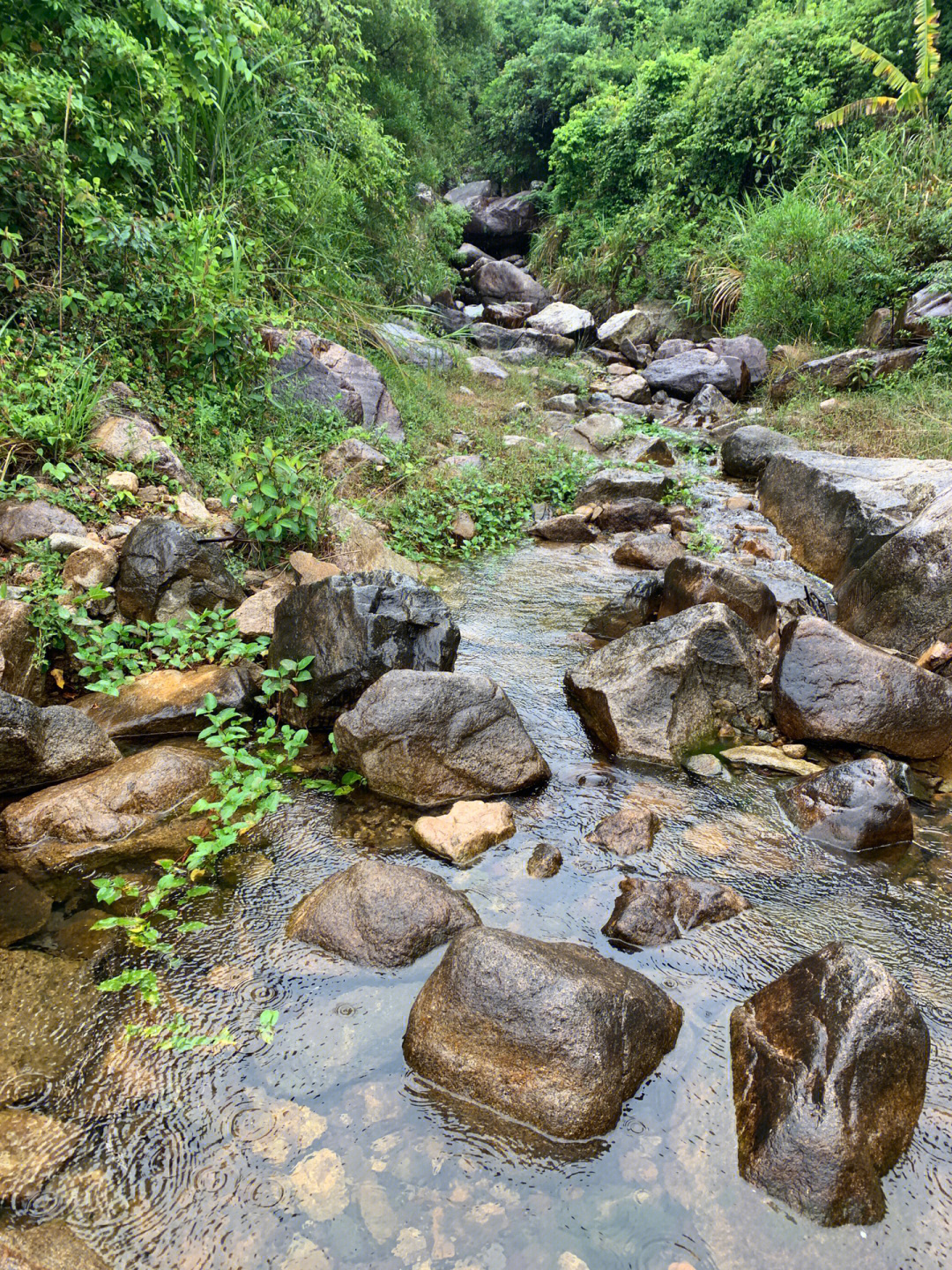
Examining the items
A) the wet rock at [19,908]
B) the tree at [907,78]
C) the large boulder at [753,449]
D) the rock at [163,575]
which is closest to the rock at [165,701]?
the rock at [163,575]

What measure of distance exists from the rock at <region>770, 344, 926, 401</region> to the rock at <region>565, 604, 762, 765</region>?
23.7 feet

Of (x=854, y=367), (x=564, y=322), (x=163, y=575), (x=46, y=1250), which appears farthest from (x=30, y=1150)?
(x=564, y=322)

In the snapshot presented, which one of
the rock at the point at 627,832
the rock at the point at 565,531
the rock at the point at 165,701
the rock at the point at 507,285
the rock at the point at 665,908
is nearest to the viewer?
the rock at the point at 665,908

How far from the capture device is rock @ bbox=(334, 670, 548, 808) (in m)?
3.17

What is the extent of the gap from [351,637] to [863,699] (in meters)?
2.54

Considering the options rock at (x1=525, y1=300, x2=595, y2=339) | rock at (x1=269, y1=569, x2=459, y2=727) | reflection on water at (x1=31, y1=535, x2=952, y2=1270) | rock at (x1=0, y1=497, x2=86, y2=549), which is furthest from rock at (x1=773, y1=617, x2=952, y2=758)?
rock at (x1=525, y1=300, x2=595, y2=339)

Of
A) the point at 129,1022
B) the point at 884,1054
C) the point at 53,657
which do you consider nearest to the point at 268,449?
the point at 53,657

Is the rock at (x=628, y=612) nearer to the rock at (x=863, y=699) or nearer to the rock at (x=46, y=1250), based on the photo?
the rock at (x=863, y=699)

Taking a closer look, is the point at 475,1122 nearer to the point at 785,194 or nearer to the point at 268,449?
the point at 268,449

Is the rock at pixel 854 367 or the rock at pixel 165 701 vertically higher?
the rock at pixel 854 367

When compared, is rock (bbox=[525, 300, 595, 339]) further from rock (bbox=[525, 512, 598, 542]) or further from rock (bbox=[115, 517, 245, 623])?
rock (bbox=[115, 517, 245, 623])

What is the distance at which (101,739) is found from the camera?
326 cm

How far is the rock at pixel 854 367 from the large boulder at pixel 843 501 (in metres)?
3.47

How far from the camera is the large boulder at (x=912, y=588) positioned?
4117 millimetres
